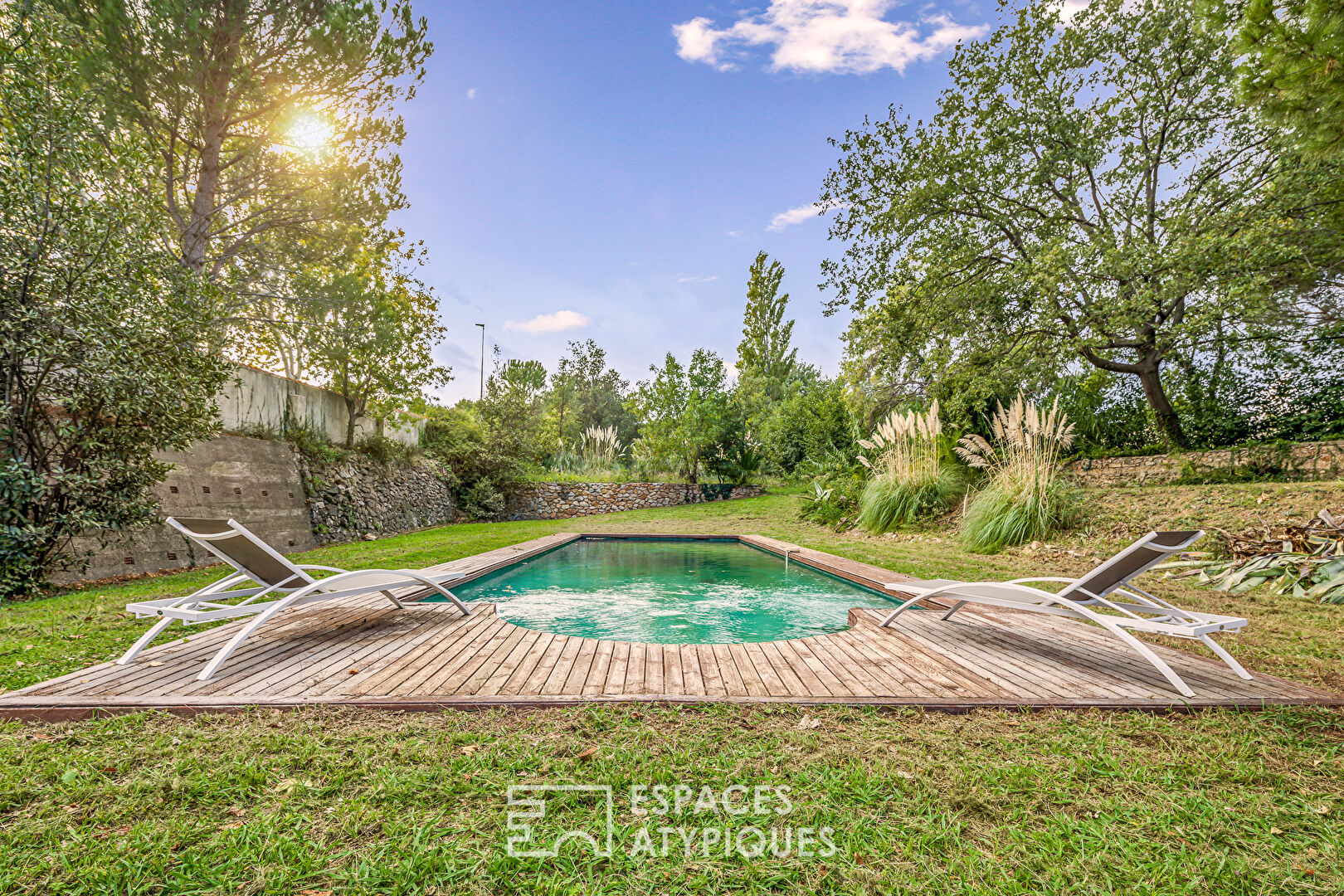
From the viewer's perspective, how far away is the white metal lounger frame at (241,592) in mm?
2520

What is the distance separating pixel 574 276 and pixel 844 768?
67.0 feet

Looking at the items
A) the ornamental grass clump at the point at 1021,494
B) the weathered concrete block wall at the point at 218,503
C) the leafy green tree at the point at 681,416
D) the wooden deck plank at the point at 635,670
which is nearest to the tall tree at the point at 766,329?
the leafy green tree at the point at 681,416

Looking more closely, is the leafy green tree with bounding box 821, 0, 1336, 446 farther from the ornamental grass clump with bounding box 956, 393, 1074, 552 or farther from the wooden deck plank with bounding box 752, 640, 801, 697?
the wooden deck plank with bounding box 752, 640, 801, 697

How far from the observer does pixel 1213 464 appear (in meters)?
8.02

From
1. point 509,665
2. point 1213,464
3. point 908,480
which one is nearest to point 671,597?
point 509,665

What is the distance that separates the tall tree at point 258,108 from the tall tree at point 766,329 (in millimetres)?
17462

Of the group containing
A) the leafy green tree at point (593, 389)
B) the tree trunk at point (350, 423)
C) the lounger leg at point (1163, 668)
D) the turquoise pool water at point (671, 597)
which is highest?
the leafy green tree at point (593, 389)

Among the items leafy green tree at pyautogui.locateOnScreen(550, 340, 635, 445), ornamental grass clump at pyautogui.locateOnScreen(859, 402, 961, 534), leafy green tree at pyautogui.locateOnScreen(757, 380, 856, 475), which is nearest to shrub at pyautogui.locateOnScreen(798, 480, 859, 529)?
ornamental grass clump at pyautogui.locateOnScreen(859, 402, 961, 534)

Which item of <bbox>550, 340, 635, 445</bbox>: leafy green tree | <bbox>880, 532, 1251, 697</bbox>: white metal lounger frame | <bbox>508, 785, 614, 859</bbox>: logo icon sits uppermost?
<bbox>550, 340, 635, 445</bbox>: leafy green tree

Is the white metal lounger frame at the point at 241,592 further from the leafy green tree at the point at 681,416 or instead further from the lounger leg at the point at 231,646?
the leafy green tree at the point at 681,416

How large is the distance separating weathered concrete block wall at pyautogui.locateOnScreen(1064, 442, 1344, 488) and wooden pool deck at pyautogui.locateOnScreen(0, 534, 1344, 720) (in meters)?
7.03

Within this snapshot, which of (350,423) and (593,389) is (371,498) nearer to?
(350,423)

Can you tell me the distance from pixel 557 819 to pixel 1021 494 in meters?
7.25

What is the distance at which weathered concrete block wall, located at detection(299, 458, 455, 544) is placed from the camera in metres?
9.03
